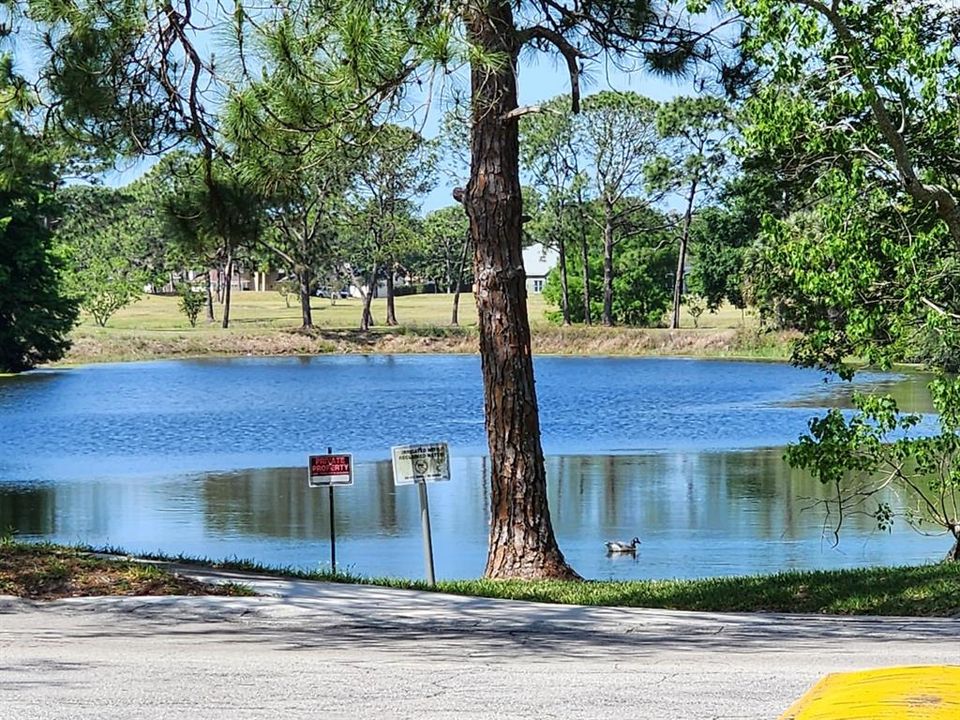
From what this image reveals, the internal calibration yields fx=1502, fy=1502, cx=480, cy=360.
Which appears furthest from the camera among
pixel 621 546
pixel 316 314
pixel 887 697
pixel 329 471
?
pixel 316 314

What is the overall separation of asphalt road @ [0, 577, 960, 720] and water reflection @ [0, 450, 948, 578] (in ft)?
21.0

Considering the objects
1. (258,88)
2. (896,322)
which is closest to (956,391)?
(896,322)

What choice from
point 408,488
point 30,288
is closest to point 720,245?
point 30,288

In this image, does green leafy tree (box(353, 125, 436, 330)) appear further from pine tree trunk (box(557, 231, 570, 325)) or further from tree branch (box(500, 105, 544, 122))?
tree branch (box(500, 105, 544, 122))

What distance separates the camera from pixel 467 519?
70.6 ft

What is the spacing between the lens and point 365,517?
70.2 feet

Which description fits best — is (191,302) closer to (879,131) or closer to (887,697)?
(879,131)

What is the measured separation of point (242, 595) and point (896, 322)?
733 cm

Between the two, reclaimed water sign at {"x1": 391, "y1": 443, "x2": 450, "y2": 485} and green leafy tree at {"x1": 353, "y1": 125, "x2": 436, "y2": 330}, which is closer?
reclaimed water sign at {"x1": 391, "y1": 443, "x2": 450, "y2": 485}

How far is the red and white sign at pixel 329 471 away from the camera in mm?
13406

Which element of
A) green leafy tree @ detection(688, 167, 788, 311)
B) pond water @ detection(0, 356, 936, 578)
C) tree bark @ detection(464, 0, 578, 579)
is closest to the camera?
tree bark @ detection(464, 0, 578, 579)

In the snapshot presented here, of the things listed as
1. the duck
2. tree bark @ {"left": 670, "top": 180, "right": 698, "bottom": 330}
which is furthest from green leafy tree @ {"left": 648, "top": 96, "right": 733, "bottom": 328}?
the duck

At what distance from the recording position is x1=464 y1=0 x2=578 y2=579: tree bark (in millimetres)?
13805

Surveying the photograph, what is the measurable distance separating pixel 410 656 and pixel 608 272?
68823 mm
